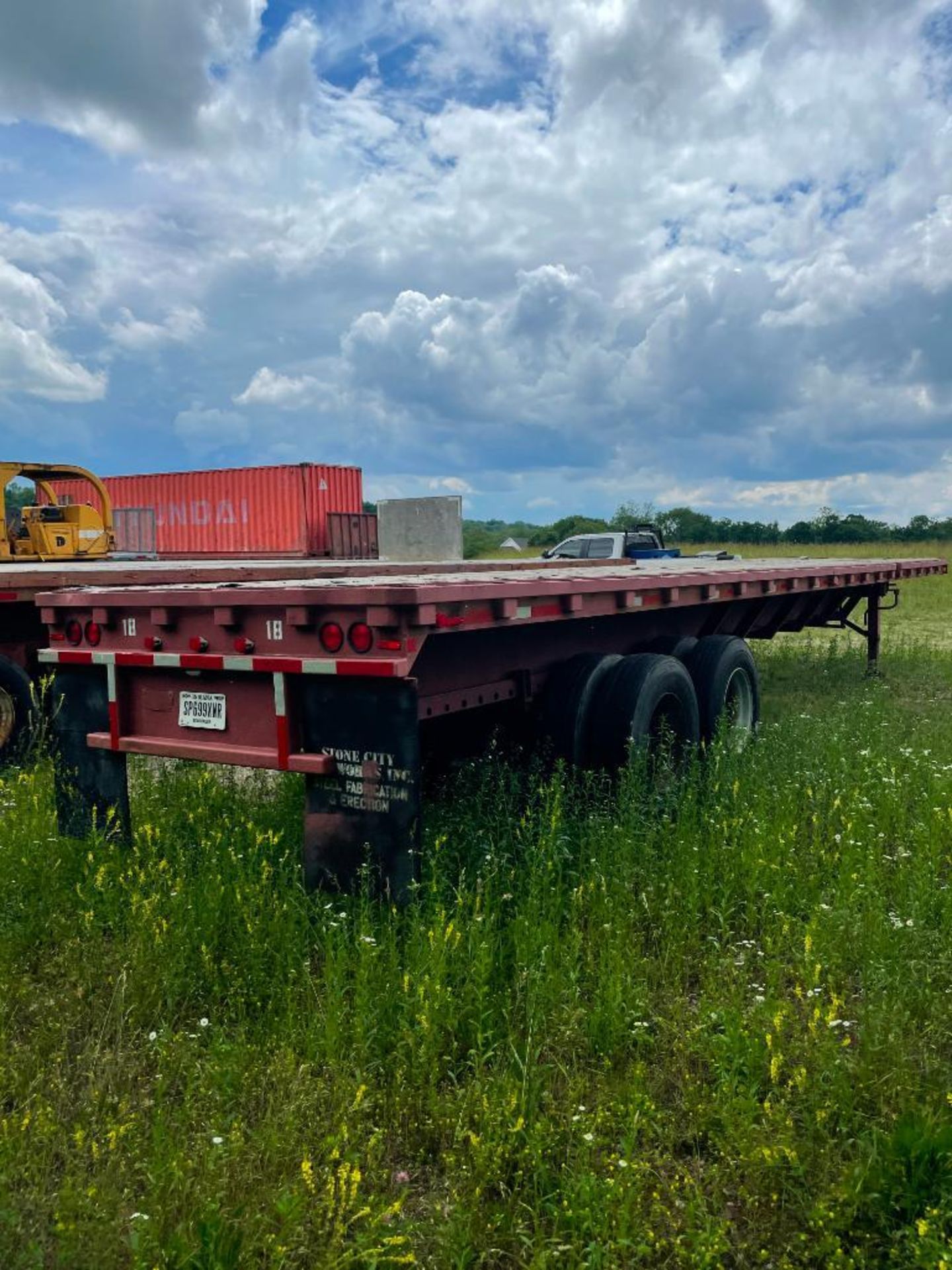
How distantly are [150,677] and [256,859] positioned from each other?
993 mm

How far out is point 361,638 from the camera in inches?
152

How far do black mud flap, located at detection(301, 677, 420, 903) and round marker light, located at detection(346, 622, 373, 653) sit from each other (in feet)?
0.47

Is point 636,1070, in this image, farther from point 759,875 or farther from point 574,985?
point 759,875

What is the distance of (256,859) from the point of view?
14.9ft

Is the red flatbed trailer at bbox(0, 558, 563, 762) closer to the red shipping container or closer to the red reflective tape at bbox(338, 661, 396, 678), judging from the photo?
the red reflective tape at bbox(338, 661, 396, 678)

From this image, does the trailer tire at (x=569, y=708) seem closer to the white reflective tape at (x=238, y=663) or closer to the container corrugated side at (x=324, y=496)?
the white reflective tape at (x=238, y=663)

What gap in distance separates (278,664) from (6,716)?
4035 millimetres

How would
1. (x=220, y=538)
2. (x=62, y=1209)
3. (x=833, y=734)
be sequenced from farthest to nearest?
(x=220, y=538) < (x=833, y=734) < (x=62, y=1209)

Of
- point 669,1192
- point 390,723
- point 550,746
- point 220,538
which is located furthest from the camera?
point 220,538

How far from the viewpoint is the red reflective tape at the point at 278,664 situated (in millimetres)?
4055

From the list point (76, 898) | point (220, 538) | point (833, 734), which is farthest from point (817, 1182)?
point (220, 538)

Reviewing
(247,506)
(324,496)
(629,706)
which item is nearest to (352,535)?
(324,496)

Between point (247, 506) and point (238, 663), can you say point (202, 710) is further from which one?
point (247, 506)

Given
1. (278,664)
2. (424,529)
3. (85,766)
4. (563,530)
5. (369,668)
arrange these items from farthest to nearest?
1. (563,530)
2. (424,529)
3. (85,766)
4. (278,664)
5. (369,668)
